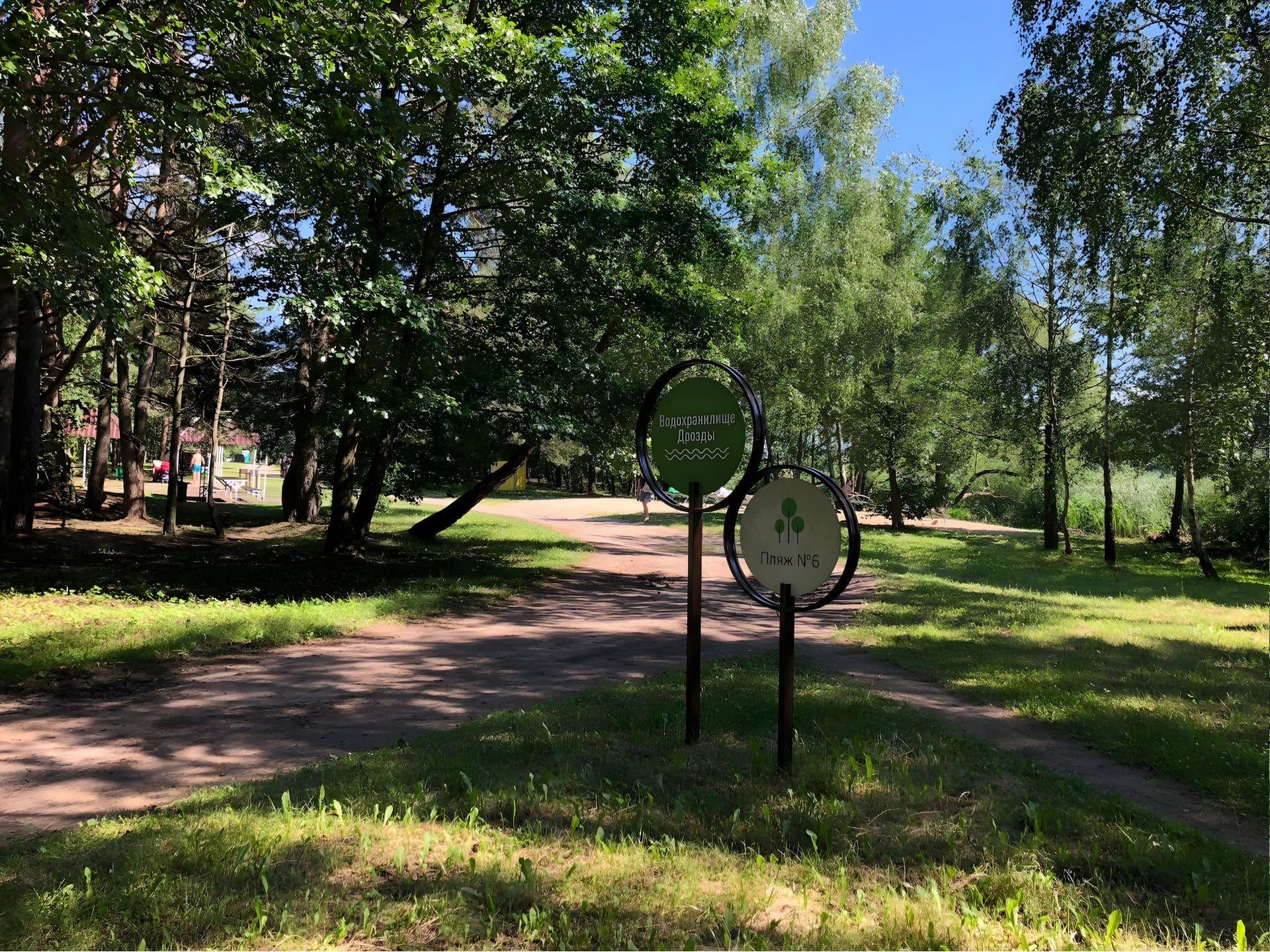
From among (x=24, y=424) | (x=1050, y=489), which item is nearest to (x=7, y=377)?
(x=24, y=424)

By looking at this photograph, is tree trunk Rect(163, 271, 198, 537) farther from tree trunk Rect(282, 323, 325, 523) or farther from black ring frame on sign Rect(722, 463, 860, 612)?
black ring frame on sign Rect(722, 463, 860, 612)

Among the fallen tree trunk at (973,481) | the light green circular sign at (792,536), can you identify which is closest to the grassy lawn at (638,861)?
the light green circular sign at (792,536)

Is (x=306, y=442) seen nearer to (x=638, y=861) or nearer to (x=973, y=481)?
(x=638, y=861)

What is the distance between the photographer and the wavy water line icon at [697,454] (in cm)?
561

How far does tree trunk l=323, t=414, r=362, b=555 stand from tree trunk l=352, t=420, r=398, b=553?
16 cm

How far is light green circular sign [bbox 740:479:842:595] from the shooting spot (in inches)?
198

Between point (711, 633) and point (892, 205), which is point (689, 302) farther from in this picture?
point (892, 205)

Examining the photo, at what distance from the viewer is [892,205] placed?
2875 centimetres

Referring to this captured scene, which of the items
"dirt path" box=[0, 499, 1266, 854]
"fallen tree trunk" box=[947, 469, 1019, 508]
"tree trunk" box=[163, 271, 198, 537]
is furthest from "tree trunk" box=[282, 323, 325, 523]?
"fallen tree trunk" box=[947, 469, 1019, 508]

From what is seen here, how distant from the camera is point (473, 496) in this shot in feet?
65.0

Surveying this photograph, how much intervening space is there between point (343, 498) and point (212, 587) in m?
3.76

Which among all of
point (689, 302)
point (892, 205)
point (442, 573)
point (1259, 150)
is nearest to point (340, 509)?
point (442, 573)

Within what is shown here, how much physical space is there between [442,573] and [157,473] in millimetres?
35691

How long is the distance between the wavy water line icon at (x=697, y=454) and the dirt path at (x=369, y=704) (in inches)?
103
